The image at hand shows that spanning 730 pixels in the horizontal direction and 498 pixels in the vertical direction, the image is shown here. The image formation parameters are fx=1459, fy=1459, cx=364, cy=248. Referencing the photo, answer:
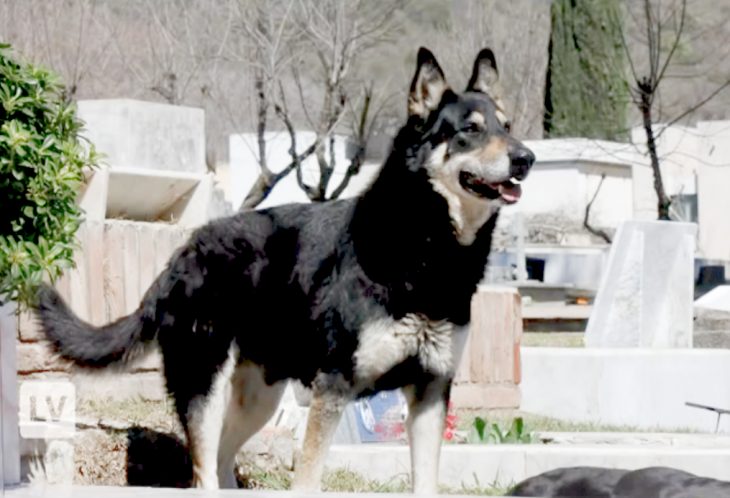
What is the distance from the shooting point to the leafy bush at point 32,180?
5359 mm

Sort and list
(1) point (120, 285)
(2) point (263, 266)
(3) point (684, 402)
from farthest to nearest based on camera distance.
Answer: (3) point (684, 402), (1) point (120, 285), (2) point (263, 266)

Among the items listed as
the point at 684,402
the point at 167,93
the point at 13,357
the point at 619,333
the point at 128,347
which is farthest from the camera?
the point at 167,93

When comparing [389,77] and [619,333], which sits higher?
[389,77]

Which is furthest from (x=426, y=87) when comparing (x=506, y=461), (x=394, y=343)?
(x=506, y=461)

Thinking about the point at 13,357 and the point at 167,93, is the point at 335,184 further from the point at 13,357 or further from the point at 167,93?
the point at 13,357

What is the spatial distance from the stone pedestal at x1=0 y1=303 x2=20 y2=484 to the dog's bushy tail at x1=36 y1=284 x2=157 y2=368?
1.14m

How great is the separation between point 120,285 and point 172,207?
4.43ft

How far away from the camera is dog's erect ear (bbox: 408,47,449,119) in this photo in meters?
6.32

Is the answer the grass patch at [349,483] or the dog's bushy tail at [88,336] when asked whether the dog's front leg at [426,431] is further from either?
the dog's bushy tail at [88,336]

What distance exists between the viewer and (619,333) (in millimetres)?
13977

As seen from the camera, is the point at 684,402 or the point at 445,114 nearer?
the point at 445,114

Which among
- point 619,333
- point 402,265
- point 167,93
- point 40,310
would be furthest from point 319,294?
point 167,93

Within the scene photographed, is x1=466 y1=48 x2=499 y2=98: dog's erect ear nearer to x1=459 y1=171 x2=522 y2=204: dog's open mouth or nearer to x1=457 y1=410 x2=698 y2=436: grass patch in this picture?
x1=459 y1=171 x2=522 y2=204: dog's open mouth

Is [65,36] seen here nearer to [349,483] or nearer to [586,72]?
[586,72]
